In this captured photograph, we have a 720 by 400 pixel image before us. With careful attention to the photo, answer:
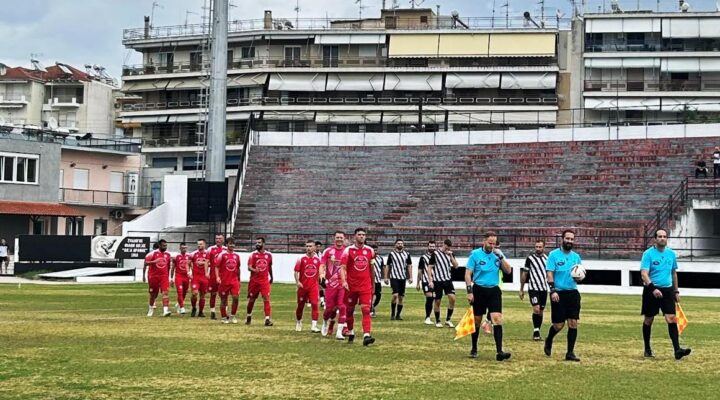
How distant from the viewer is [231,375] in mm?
15375

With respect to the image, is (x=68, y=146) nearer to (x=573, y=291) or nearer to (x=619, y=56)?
(x=619, y=56)

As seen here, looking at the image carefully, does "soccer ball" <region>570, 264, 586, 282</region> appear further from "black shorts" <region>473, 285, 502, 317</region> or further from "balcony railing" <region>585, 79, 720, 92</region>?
"balcony railing" <region>585, 79, 720, 92</region>

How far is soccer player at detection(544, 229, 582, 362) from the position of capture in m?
17.8

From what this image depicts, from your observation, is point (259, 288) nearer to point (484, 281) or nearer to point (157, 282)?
point (157, 282)

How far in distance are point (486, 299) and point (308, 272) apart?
667 centimetres

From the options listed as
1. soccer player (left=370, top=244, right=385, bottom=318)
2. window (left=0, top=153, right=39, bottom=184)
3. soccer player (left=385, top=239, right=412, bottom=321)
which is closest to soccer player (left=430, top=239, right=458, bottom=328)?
soccer player (left=385, top=239, right=412, bottom=321)

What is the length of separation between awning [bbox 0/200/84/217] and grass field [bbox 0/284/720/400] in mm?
42380

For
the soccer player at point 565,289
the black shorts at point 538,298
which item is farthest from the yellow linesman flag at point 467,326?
the black shorts at point 538,298

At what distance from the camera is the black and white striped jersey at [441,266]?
26172 millimetres

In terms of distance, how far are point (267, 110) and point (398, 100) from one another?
11320 millimetres

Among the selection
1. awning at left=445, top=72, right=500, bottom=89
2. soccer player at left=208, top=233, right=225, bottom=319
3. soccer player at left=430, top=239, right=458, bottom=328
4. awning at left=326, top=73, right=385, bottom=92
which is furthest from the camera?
awning at left=326, top=73, right=385, bottom=92

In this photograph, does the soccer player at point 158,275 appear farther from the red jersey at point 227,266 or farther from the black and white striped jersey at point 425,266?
the black and white striped jersey at point 425,266

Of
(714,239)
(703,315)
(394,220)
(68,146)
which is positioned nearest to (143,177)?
(68,146)

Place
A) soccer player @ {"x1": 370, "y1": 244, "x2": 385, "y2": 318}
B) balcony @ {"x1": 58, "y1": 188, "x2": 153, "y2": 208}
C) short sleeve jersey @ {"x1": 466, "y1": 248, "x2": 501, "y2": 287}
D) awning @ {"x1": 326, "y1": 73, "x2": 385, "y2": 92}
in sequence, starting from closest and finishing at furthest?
short sleeve jersey @ {"x1": 466, "y1": 248, "x2": 501, "y2": 287}
soccer player @ {"x1": 370, "y1": 244, "x2": 385, "y2": 318}
balcony @ {"x1": 58, "y1": 188, "x2": 153, "y2": 208}
awning @ {"x1": 326, "y1": 73, "x2": 385, "y2": 92}
